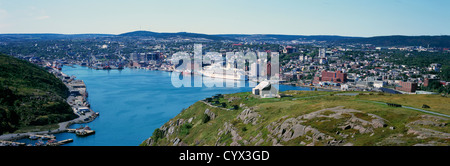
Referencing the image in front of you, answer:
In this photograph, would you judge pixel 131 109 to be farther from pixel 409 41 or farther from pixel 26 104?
pixel 409 41

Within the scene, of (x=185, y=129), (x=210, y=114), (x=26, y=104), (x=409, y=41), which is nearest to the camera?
(x=185, y=129)

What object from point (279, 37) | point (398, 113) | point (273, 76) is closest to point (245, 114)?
point (398, 113)

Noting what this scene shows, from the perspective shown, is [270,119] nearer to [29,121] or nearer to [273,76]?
[29,121]

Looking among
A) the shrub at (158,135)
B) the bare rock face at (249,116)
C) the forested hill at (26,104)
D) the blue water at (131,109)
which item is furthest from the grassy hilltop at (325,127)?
the forested hill at (26,104)

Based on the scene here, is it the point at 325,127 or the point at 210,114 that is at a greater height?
the point at 325,127

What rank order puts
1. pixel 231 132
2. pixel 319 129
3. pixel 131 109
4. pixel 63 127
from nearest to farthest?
pixel 319 129 → pixel 231 132 → pixel 63 127 → pixel 131 109

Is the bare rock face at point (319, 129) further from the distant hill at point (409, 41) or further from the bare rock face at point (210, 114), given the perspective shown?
the distant hill at point (409, 41)

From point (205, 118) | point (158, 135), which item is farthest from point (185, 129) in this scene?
point (158, 135)

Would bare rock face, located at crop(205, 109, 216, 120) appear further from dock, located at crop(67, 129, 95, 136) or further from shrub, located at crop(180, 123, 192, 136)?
dock, located at crop(67, 129, 95, 136)
